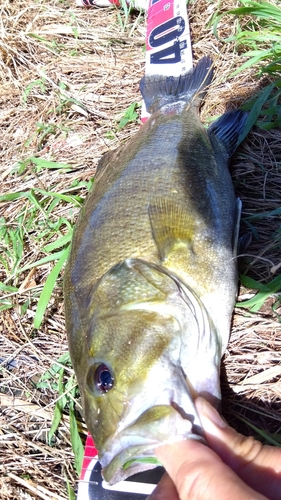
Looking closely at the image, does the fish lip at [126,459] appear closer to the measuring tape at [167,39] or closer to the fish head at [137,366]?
the fish head at [137,366]

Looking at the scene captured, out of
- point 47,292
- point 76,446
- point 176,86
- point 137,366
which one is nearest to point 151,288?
point 137,366

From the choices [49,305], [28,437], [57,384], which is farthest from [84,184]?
[28,437]

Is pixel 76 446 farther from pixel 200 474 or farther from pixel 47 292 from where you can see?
pixel 200 474

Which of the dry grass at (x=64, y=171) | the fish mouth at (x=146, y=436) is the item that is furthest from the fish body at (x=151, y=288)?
the dry grass at (x=64, y=171)

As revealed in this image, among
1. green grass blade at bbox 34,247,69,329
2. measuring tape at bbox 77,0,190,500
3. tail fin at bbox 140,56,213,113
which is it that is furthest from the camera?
measuring tape at bbox 77,0,190,500

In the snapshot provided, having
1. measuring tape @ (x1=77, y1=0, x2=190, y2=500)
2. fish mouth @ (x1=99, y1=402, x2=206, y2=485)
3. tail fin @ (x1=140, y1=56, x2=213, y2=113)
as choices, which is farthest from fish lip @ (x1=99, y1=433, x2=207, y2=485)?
measuring tape @ (x1=77, y1=0, x2=190, y2=500)

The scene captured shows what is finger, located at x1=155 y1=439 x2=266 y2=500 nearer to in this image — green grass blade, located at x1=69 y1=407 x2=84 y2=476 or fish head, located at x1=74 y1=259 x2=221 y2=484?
fish head, located at x1=74 y1=259 x2=221 y2=484
